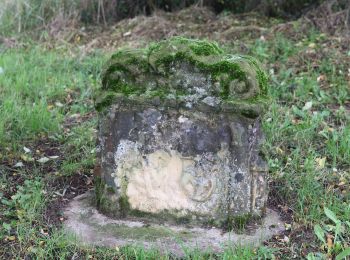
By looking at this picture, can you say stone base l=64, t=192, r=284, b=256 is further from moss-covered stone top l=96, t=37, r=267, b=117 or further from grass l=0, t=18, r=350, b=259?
moss-covered stone top l=96, t=37, r=267, b=117

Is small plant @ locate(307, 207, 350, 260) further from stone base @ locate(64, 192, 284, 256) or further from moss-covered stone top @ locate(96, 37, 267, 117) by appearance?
moss-covered stone top @ locate(96, 37, 267, 117)

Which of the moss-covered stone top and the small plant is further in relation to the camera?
the moss-covered stone top

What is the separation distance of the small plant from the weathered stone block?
1.42ft

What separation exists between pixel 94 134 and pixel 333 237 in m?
2.50

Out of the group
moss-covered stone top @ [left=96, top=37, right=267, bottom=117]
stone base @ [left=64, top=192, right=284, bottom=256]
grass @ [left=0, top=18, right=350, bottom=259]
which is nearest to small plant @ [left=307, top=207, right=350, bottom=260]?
grass @ [left=0, top=18, right=350, bottom=259]

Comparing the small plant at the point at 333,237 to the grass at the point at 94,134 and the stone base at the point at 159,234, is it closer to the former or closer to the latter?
the grass at the point at 94,134

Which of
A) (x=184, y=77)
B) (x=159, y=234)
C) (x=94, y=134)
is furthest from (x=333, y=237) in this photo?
(x=94, y=134)

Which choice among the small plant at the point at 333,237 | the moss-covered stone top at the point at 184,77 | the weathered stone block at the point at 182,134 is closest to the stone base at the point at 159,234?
the weathered stone block at the point at 182,134

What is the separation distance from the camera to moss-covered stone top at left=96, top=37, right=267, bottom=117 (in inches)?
144

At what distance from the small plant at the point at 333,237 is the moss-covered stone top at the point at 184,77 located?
863 millimetres

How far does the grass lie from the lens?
3.61 meters

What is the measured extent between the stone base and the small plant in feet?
1.00

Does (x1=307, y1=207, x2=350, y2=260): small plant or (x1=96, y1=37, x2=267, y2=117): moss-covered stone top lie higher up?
(x1=96, y1=37, x2=267, y2=117): moss-covered stone top

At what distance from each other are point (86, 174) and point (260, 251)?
175cm
